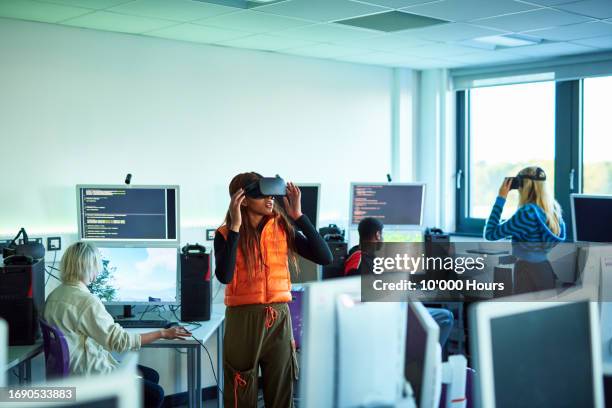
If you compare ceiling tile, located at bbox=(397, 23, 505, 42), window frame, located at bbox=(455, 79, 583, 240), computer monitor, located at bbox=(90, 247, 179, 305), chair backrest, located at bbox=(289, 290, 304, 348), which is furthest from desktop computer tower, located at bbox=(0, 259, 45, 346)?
window frame, located at bbox=(455, 79, 583, 240)

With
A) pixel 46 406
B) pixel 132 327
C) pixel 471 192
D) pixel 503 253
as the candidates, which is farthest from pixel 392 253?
pixel 46 406

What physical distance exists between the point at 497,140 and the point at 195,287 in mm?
3675

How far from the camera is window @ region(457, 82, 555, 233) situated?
20.5ft

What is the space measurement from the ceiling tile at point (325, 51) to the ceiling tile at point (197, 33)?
0.69m

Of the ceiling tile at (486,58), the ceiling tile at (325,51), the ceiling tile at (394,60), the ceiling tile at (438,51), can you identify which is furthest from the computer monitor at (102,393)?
the ceiling tile at (486,58)

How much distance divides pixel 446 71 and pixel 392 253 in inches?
78.0

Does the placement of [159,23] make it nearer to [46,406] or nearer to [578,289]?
[578,289]

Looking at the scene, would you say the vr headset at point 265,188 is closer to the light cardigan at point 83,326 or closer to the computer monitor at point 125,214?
the light cardigan at point 83,326

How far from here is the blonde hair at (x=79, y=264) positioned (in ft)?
10.6

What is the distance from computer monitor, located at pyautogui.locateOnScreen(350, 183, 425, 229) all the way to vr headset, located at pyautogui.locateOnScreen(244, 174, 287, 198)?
2516 mm

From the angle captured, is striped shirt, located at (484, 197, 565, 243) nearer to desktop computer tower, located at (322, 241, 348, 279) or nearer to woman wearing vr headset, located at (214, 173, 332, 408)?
desktop computer tower, located at (322, 241, 348, 279)

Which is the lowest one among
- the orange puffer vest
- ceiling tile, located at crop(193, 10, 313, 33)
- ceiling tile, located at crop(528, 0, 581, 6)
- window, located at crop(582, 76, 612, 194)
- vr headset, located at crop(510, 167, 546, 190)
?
the orange puffer vest

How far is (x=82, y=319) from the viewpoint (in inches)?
125

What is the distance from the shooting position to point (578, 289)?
204 centimetres
